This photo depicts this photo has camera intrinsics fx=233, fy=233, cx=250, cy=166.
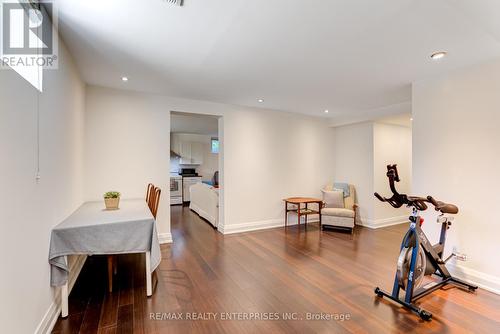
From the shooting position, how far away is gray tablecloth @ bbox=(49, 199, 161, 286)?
2.06 meters

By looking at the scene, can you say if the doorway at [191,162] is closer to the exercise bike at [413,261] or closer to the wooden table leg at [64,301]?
the wooden table leg at [64,301]

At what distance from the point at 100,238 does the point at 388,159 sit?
5.78 metres

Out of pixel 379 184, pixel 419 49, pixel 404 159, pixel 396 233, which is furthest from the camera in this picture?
pixel 404 159

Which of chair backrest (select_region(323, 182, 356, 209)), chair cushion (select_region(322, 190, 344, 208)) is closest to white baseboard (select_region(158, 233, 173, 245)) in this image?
chair cushion (select_region(322, 190, 344, 208))

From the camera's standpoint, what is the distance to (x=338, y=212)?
484cm

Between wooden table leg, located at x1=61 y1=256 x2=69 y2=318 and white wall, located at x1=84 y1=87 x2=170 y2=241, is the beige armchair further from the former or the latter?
wooden table leg, located at x1=61 y1=256 x2=69 y2=318

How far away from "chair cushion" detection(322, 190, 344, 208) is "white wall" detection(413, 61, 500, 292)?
203cm

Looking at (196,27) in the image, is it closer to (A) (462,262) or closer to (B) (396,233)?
(A) (462,262)

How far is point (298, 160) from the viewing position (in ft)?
18.4

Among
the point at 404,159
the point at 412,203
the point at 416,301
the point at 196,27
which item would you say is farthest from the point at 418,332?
the point at 404,159

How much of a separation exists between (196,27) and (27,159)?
1659 mm

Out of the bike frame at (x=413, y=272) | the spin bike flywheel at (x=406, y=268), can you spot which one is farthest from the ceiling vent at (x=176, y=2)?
the spin bike flywheel at (x=406, y=268)

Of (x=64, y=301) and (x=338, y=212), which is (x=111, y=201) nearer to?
(x=64, y=301)

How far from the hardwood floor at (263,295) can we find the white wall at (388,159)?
5.48 ft
